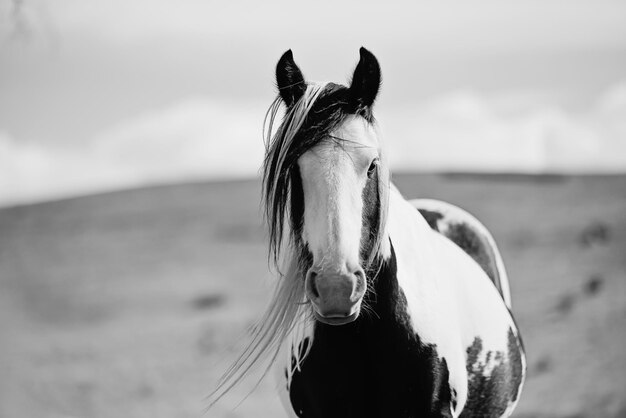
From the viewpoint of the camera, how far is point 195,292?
52.1ft

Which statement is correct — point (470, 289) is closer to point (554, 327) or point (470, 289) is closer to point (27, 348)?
point (554, 327)

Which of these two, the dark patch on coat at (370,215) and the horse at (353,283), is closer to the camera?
the horse at (353,283)

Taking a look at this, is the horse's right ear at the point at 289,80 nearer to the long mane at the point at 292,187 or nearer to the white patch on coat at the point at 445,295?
the long mane at the point at 292,187

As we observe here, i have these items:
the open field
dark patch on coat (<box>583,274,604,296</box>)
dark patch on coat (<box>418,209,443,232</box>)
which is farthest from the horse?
dark patch on coat (<box>583,274,604,296</box>)

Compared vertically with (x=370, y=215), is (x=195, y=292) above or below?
below

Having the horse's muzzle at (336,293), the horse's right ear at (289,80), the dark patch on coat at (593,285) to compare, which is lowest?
the dark patch on coat at (593,285)

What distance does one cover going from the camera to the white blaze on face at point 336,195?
7.54 feet

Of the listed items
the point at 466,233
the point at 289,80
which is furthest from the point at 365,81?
the point at 466,233

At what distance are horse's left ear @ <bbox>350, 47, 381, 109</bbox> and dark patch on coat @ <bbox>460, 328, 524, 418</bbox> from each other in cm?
127

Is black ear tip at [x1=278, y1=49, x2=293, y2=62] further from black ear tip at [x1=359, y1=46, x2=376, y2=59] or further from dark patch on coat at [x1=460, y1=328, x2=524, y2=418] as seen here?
dark patch on coat at [x1=460, y1=328, x2=524, y2=418]

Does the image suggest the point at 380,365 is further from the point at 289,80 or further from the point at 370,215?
the point at 289,80

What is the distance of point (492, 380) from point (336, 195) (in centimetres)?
151

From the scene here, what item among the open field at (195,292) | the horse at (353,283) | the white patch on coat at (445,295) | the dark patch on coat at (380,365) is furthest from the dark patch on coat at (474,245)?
the open field at (195,292)

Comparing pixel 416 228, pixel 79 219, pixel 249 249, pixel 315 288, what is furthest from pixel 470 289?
pixel 79 219
